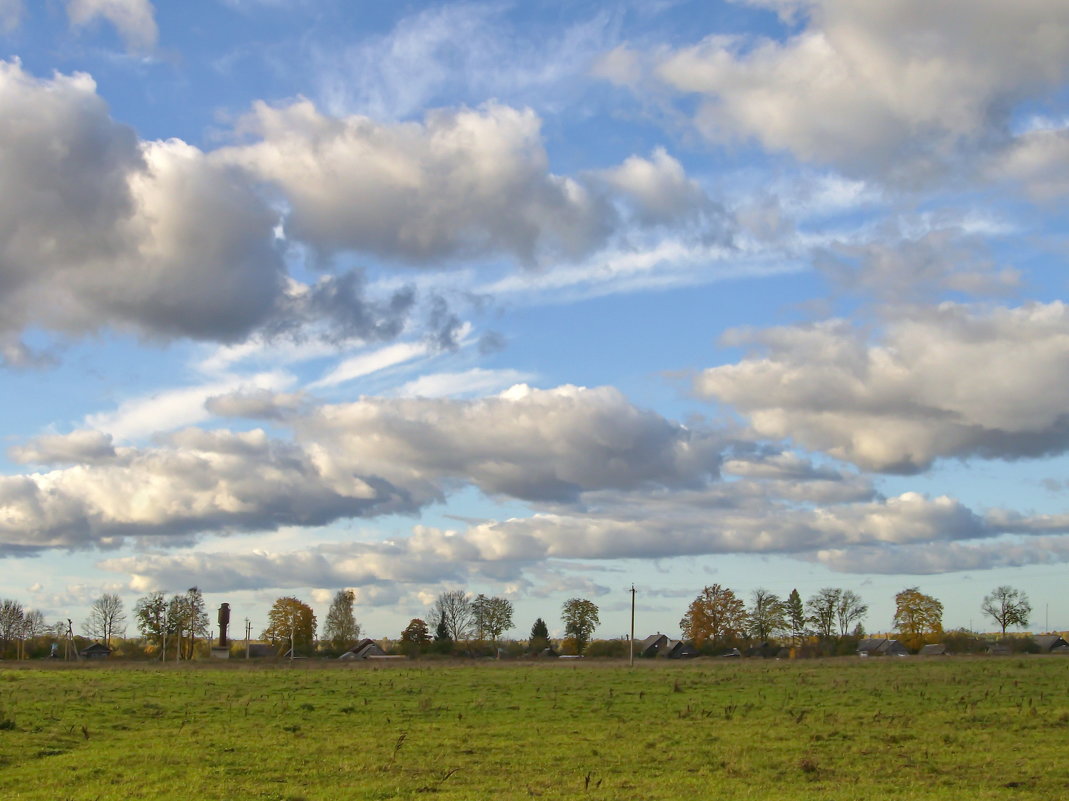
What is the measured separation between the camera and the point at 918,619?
129m

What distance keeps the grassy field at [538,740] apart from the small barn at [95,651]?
11164 cm

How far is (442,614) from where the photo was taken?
525 ft

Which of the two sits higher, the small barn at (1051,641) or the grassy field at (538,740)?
the grassy field at (538,740)

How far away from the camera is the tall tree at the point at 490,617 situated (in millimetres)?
161375

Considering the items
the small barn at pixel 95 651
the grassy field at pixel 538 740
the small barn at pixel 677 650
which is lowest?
the small barn at pixel 95 651

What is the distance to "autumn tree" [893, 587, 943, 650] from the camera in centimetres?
12812

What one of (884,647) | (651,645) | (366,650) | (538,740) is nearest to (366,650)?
(366,650)

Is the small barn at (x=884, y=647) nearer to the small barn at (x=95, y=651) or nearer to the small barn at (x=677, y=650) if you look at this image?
the small barn at (x=677, y=650)

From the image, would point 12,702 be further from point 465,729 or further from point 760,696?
point 760,696

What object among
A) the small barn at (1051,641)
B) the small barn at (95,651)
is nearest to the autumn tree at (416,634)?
the small barn at (95,651)

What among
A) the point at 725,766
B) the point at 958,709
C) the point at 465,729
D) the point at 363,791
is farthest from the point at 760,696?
the point at 363,791

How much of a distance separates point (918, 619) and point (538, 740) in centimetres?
11136

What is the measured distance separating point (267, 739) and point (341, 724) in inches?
202

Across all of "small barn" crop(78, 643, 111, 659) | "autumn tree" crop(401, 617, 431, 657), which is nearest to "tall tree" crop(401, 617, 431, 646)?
"autumn tree" crop(401, 617, 431, 657)
